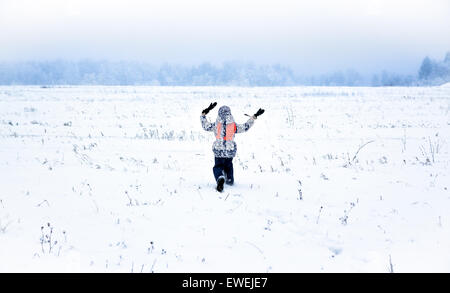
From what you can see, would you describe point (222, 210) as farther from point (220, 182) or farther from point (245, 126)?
point (245, 126)

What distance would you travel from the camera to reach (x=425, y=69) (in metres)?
168

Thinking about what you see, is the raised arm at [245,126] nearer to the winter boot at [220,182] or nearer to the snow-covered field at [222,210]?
the winter boot at [220,182]

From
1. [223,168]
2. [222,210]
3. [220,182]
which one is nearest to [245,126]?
[223,168]

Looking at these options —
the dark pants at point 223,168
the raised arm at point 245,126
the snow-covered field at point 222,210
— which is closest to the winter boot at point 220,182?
the dark pants at point 223,168

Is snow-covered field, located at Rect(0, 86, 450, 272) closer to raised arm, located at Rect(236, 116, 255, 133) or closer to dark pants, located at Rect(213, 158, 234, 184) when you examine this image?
dark pants, located at Rect(213, 158, 234, 184)

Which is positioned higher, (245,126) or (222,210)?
(245,126)

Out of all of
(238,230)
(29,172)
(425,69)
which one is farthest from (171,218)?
(425,69)

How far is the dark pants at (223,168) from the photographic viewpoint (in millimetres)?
6691

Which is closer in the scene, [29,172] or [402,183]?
[402,183]

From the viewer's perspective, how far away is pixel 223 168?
6.89 m

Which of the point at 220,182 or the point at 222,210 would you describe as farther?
the point at 220,182

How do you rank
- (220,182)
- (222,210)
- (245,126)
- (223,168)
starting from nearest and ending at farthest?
(222,210) < (220,182) < (245,126) < (223,168)
